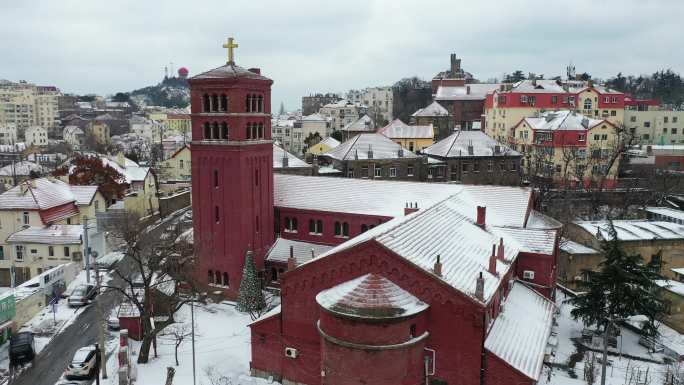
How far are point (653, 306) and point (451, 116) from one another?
71.1 metres

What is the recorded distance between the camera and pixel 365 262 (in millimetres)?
22172

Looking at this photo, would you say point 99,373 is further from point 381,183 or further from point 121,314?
point 381,183

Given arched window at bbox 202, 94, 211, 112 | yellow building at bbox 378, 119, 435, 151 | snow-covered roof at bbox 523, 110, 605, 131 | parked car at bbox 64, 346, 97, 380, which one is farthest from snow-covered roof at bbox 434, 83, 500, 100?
parked car at bbox 64, 346, 97, 380

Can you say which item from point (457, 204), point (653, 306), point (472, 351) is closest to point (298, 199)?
point (457, 204)

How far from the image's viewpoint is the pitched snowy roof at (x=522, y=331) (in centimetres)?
2106

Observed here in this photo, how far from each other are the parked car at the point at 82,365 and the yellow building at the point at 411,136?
2171 inches

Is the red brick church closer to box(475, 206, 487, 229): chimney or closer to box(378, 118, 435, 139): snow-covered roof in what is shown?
box(475, 206, 487, 229): chimney

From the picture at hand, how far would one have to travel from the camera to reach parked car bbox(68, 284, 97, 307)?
34.2 metres

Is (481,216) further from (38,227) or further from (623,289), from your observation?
(38,227)

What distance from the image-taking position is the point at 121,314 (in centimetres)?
2967

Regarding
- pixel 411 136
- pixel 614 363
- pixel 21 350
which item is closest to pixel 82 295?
pixel 21 350

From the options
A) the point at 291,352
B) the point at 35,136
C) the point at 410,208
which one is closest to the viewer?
the point at 291,352

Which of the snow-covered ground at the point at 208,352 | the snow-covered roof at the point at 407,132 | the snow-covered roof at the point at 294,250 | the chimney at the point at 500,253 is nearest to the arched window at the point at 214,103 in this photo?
the snow-covered roof at the point at 294,250

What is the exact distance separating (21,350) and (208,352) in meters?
9.03
